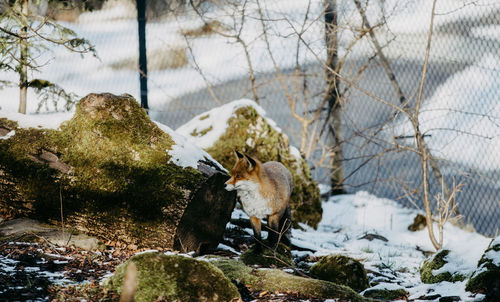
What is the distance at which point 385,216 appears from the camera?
10219 millimetres

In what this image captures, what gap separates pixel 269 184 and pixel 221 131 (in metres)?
3.30

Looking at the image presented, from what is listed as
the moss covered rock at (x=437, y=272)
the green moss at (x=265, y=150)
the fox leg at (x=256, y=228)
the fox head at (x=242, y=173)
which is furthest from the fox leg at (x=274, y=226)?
the green moss at (x=265, y=150)

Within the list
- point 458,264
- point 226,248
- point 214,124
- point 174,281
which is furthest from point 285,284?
point 214,124

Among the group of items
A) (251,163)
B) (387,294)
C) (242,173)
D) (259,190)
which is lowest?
(387,294)

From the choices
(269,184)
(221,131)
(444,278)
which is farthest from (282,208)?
(221,131)

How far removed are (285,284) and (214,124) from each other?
457cm

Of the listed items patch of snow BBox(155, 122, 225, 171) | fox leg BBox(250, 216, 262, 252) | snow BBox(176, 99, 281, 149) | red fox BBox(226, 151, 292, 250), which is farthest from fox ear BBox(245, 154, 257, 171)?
snow BBox(176, 99, 281, 149)

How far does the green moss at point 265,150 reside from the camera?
Result: 313 inches

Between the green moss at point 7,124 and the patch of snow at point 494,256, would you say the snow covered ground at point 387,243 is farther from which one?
the green moss at point 7,124

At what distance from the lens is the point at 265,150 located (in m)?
8.14

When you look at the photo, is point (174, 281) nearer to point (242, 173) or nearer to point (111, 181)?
point (242, 173)

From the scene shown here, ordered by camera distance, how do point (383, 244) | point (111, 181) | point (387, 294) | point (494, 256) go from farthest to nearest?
point (383, 244), point (111, 181), point (387, 294), point (494, 256)

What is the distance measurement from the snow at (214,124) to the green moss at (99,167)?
2.74m

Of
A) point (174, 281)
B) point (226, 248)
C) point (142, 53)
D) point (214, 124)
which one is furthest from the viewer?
point (142, 53)
